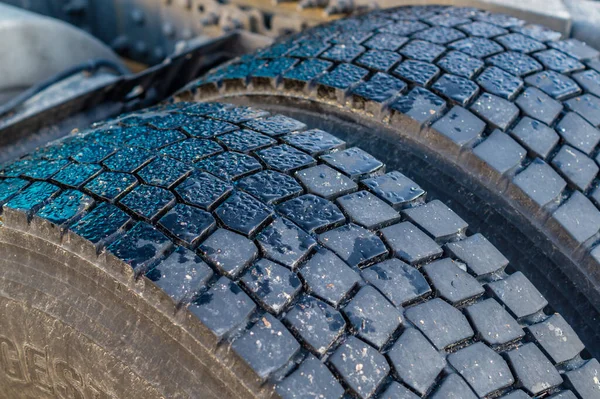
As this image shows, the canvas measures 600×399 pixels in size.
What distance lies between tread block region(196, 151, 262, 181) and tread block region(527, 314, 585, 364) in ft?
1.79

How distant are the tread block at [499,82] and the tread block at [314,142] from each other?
396mm

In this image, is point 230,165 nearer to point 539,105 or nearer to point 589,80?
point 539,105

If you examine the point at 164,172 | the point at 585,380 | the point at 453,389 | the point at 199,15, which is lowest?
the point at 199,15

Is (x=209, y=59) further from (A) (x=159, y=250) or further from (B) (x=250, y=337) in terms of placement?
(B) (x=250, y=337)

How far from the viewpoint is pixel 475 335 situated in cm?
103

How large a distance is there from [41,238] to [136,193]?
0.17 metres

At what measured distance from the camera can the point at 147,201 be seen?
1077mm

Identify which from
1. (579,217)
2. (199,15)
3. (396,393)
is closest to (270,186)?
(396,393)

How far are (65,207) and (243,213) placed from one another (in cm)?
30

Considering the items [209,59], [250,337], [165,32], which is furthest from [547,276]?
[165,32]

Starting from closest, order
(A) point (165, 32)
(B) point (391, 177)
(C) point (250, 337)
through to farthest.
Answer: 1. (C) point (250, 337)
2. (B) point (391, 177)
3. (A) point (165, 32)

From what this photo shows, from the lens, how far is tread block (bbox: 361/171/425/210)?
116cm

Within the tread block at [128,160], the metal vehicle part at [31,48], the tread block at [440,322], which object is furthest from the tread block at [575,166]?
the metal vehicle part at [31,48]

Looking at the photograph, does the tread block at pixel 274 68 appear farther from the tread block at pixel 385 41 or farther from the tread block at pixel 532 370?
the tread block at pixel 532 370
